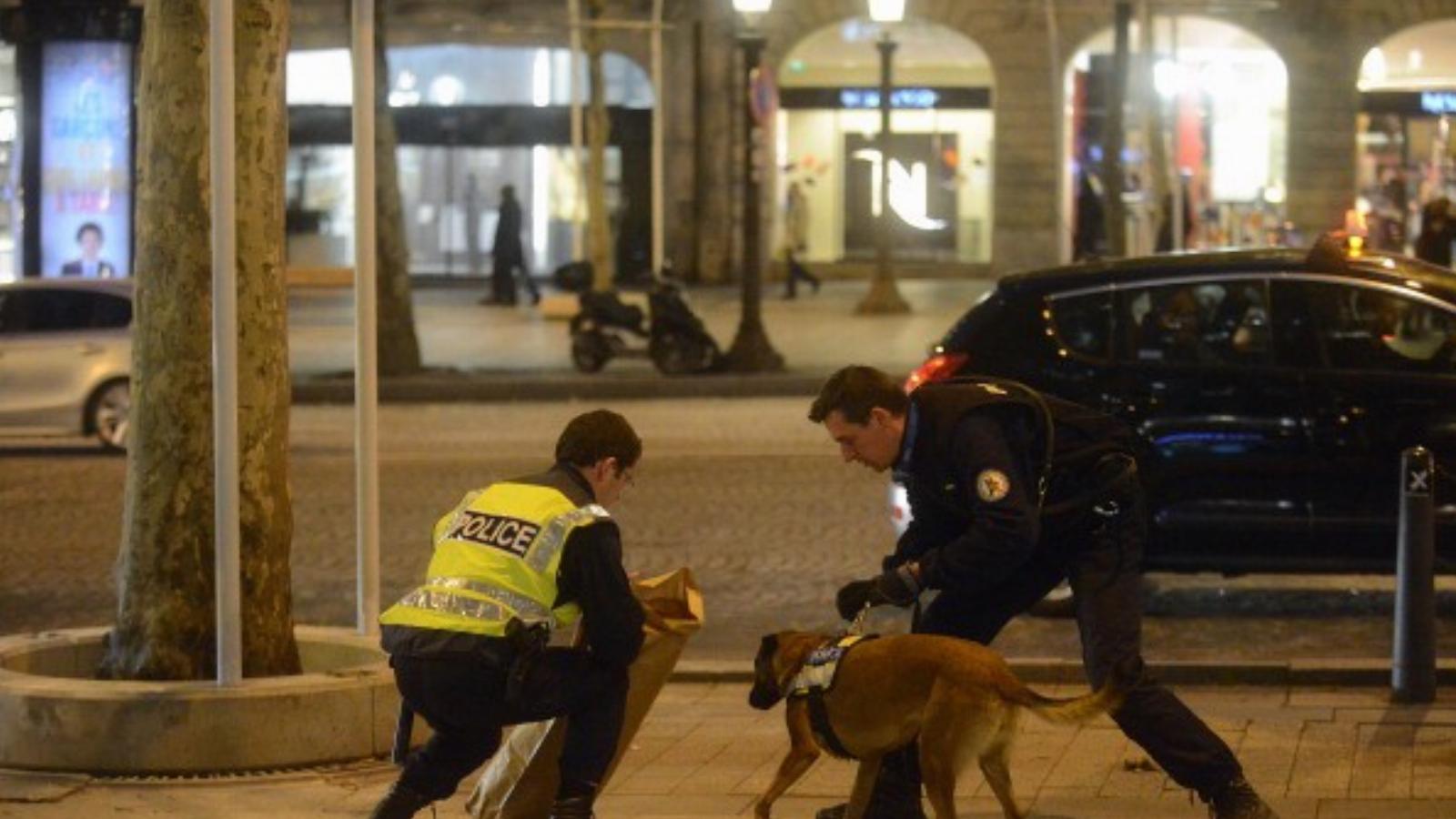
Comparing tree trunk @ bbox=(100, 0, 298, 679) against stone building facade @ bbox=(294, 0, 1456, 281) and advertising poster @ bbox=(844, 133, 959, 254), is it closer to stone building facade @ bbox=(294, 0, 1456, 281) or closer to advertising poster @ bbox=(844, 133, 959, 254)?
→ stone building facade @ bbox=(294, 0, 1456, 281)

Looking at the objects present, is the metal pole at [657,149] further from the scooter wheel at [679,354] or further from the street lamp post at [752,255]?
the scooter wheel at [679,354]

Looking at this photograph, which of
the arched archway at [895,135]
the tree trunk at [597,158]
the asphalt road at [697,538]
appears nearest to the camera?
the asphalt road at [697,538]

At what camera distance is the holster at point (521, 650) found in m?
7.23

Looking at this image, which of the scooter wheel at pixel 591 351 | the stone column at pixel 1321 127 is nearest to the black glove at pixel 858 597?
the scooter wheel at pixel 591 351

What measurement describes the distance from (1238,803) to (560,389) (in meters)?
19.3

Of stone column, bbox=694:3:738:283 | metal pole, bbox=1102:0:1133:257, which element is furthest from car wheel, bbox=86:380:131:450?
stone column, bbox=694:3:738:283

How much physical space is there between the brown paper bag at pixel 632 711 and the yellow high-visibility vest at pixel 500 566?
0.56 m

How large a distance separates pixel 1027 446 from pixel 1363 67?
4015cm

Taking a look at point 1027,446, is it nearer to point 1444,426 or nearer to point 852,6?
point 1444,426

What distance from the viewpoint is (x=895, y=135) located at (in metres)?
48.8

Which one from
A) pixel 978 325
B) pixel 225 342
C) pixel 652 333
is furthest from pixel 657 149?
pixel 225 342

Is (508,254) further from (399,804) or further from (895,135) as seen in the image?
(399,804)

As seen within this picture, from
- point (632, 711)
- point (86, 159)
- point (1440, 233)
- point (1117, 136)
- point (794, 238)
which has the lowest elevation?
point (632, 711)

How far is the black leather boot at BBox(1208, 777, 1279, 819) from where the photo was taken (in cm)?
779
